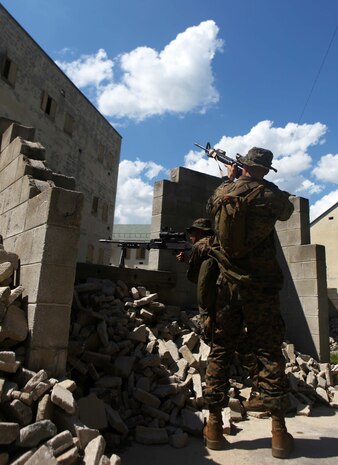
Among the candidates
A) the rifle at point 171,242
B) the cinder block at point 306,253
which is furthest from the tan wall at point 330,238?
the rifle at point 171,242

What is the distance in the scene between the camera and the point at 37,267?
10.2 feet

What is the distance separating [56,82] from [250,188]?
2141 centimetres

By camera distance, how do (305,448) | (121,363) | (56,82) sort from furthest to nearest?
(56,82), (121,363), (305,448)

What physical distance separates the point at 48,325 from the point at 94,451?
1.08m

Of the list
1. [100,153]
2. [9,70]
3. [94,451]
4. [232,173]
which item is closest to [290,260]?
[232,173]

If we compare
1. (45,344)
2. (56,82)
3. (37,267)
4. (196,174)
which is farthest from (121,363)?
(56,82)

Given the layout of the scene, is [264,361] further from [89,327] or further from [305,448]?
[89,327]

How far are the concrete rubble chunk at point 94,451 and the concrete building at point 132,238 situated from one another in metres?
27.2

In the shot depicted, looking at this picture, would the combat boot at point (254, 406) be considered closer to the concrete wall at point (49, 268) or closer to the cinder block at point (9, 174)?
the concrete wall at point (49, 268)

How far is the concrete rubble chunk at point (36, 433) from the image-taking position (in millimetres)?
2260

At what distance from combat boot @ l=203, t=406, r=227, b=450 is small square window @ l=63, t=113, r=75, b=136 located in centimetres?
2169

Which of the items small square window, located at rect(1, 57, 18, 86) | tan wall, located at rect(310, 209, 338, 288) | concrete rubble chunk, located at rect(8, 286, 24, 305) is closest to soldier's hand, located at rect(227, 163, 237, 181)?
concrete rubble chunk, located at rect(8, 286, 24, 305)

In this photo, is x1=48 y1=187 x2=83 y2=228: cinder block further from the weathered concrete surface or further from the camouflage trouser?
the weathered concrete surface

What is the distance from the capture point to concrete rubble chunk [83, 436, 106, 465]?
2211mm
